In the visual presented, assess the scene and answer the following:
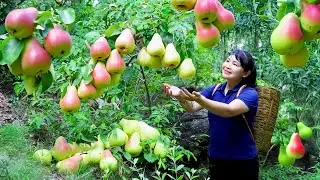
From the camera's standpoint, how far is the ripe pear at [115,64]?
126cm

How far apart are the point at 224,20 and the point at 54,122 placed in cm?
200

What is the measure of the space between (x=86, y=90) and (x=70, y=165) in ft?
3.10

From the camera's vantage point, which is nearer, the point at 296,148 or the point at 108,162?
the point at 108,162

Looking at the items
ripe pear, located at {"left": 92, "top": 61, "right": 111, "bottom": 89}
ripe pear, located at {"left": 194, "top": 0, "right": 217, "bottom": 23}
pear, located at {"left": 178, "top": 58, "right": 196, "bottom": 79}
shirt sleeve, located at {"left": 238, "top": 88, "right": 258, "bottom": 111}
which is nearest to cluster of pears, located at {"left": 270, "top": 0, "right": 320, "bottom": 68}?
ripe pear, located at {"left": 194, "top": 0, "right": 217, "bottom": 23}

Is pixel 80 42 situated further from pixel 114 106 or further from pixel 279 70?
pixel 279 70

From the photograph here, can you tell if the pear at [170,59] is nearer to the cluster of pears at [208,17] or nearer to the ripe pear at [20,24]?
the cluster of pears at [208,17]

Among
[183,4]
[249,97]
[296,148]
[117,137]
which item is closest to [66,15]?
[183,4]

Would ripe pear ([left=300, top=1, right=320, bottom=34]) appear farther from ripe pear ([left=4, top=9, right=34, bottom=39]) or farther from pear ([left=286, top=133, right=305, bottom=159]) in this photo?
pear ([left=286, top=133, right=305, bottom=159])

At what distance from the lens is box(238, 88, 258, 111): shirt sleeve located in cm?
192

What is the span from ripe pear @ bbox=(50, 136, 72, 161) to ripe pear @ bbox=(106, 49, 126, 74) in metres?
1.03

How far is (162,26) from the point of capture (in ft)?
5.78

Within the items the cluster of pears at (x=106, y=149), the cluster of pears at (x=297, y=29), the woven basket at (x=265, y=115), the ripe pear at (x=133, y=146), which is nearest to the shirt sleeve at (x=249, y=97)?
the woven basket at (x=265, y=115)

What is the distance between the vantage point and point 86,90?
1.28 meters

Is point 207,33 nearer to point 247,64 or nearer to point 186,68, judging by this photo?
point 186,68
